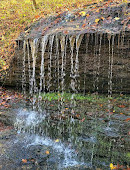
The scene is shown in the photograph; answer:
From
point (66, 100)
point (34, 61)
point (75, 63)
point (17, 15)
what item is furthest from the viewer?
point (17, 15)

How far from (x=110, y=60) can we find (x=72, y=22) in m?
2.17

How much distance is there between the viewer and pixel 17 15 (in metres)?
9.54

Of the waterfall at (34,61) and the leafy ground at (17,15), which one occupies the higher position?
the leafy ground at (17,15)

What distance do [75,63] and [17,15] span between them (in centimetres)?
607

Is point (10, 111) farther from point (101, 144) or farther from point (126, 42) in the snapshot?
point (126, 42)

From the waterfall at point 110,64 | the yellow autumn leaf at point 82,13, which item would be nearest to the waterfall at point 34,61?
the yellow autumn leaf at point 82,13

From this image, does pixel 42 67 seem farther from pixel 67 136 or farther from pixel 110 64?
pixel 67 136

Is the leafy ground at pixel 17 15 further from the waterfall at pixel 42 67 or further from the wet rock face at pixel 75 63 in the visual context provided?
the waterfall at pixel 42 67

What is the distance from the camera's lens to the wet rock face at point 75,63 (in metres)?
5.25

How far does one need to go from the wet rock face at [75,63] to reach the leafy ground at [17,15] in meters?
0.67

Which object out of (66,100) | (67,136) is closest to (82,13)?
(66,100)

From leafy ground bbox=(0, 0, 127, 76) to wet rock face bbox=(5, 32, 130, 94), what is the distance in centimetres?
67

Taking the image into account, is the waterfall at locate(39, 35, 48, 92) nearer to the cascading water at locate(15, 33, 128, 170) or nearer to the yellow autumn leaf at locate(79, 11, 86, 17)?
the cascading water at locate(15, 33, 128, 170)

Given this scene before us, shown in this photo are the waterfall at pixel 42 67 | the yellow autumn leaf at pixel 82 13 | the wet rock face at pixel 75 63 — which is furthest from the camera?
the yellow autumn leaf at pixel 82 13
